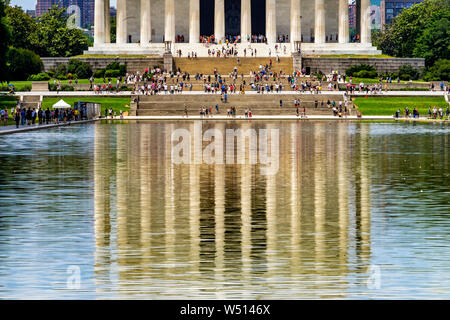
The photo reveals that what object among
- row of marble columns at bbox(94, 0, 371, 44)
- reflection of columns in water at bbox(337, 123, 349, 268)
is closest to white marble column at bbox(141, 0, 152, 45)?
row of marble columns at bbox(94, 0, 371, 44)

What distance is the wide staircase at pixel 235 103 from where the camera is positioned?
363ft

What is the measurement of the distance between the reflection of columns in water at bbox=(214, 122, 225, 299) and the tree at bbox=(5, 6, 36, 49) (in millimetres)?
135655

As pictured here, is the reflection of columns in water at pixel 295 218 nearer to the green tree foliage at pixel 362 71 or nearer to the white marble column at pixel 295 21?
the green tree foliage at pixel 362 71

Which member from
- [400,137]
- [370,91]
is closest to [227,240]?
[400,137]

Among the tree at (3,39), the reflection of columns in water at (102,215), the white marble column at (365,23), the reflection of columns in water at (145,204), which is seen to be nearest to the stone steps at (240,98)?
the tree at (3,39)

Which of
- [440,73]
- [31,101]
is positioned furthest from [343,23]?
[31,101]

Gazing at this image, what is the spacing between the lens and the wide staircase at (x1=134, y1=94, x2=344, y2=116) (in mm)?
110562

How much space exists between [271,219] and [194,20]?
135m

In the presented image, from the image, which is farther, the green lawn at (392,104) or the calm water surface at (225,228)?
the green lawn at (392,104)

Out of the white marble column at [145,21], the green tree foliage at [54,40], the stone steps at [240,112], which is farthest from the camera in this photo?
the green tree foliage at [54,40]

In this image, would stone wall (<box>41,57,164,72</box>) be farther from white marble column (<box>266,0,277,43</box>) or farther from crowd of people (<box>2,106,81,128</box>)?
crowd of people (<box>2,106,81,128</box>)

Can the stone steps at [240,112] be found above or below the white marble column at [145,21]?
below
